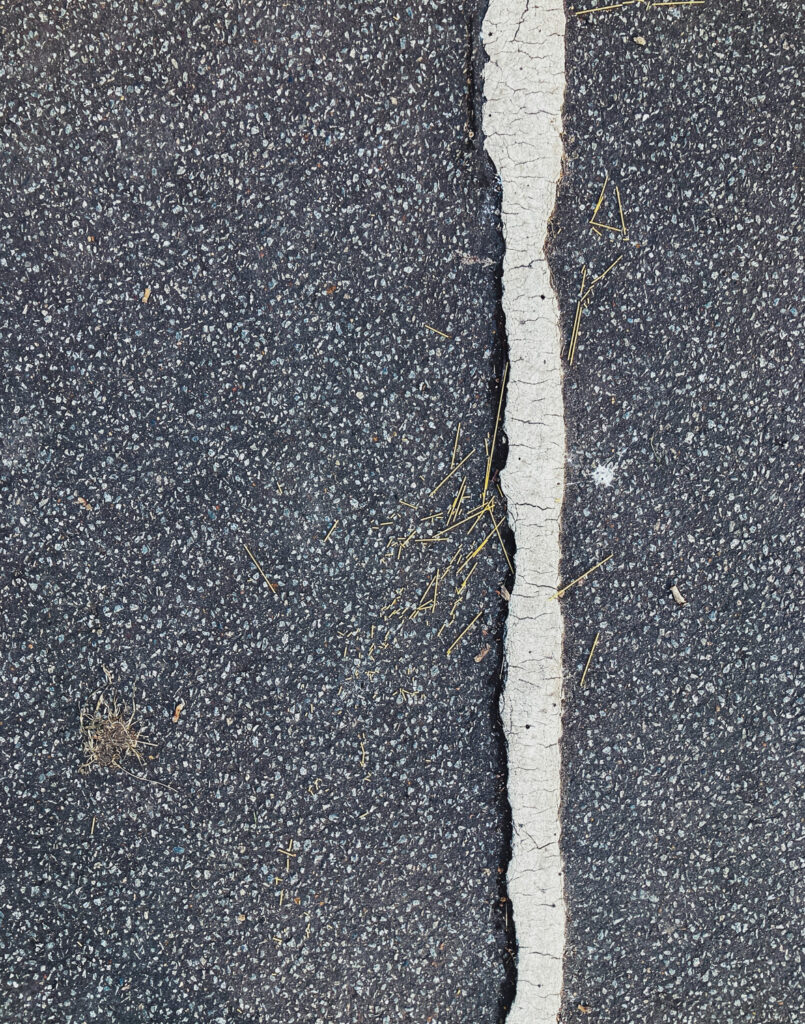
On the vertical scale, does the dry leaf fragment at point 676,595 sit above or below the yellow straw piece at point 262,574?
below

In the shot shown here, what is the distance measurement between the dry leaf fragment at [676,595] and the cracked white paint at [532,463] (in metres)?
0.33

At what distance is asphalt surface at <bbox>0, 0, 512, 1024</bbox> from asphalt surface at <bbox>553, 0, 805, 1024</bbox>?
0.27m

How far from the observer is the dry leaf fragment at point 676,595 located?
6.70ft

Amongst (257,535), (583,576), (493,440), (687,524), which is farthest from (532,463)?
(257,535)

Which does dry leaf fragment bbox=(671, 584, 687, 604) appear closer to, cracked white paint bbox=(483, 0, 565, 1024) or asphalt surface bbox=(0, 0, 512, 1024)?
cracked white paint bbox=(483, 0, 565, 1024)

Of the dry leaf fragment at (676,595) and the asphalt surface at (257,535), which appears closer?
the asphalt surface at (257,535)

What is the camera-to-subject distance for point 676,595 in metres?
2.04

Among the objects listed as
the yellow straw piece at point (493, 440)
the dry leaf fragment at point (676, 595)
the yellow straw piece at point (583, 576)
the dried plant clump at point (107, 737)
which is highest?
the yellow straw piece at point (493, 440)

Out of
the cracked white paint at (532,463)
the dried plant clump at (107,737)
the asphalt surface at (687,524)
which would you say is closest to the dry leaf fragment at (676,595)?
the asphalt surface at (687,524)

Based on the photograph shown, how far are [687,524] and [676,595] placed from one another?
0.20 meters

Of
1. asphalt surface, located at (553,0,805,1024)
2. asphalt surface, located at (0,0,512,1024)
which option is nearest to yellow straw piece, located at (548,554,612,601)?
asphalt surface, located at (553,0,805,1024)

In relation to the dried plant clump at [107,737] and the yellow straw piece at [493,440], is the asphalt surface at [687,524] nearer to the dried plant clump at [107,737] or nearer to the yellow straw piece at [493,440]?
the yellow straw piece at [493,440]

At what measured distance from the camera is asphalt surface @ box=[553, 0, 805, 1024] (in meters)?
1.97

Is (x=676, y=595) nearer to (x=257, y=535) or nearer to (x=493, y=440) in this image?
(x=493, y=440)
